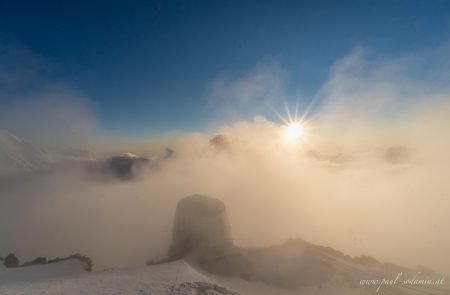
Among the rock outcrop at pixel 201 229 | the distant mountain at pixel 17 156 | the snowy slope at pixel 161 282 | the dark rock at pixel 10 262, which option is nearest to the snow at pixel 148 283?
the snowy slope at pixel 161 282

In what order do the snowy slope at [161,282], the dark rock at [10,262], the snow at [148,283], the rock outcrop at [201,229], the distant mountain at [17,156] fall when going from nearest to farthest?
the snow at [148,283] → the snowy slope at [161,282] → the rock outcrop at [201,229] → the dark rock at [10,262] → the distant mountain at [17,156]

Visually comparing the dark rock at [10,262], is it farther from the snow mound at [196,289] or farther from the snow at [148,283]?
the snow mound at [196,289]

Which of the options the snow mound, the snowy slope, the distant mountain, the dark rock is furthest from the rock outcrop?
the distant mountain

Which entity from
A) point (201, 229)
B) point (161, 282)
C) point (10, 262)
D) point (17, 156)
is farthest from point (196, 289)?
point (17, 156)

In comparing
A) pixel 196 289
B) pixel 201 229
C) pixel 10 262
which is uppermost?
pixel 201 229

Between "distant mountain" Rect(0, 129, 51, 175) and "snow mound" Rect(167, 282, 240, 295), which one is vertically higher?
"distant mountain" Rect(0, 129, 51, 175)

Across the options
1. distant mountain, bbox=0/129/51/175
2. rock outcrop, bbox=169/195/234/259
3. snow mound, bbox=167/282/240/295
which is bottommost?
snow mound, bbox=167/282/240/295

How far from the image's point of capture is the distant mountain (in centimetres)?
9841

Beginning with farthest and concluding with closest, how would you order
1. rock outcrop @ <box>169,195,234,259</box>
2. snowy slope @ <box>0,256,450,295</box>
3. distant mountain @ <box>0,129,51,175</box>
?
distant mountain @ <box>0,129,51,175</box> < rock outcrop @ <box>169,195,234,259</box> < snowy slope @ <box>0,256,450,295</box>

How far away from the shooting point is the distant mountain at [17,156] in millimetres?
98406

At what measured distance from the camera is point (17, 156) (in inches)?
4397

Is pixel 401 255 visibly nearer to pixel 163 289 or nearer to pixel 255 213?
pixel 255 213

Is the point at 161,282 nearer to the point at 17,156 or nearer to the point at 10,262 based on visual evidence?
the point at 10,262

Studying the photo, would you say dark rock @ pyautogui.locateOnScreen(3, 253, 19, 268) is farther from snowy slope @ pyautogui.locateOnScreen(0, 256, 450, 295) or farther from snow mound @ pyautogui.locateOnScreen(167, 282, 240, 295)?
snow mound @ pyautogui.locateOnScreen(167, 282, 240, 295)
